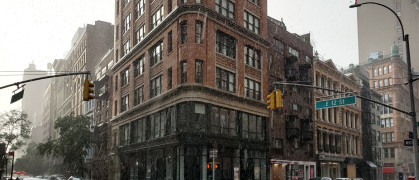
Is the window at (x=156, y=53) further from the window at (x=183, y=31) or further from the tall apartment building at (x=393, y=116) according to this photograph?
the tall apartment building at (x=393, y=116)

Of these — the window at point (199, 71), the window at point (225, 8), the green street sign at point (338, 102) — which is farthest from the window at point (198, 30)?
the green street sign at point (338, 102)

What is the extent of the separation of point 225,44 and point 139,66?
1347 cm

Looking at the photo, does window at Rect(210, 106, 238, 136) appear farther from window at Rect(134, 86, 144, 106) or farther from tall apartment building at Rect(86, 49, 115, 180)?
tall apartment building at Rect(86, 49, 115, 180)

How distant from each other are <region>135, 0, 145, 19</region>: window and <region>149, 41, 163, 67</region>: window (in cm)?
694

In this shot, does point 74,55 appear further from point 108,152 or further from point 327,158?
point 327,158

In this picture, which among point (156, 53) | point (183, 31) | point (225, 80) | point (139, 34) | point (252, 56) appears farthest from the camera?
point (139, 34)

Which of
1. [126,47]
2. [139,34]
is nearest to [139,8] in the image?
[139,34]

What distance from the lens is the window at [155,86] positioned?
4503 centimetres

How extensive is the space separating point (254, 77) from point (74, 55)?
69458 millimetres

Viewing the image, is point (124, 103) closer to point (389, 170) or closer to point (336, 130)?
point (336, 130)

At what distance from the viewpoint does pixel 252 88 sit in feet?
153

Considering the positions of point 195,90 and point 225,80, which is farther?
point 225,80

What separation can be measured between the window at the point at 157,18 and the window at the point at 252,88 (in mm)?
11638

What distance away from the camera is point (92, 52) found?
291 ft
